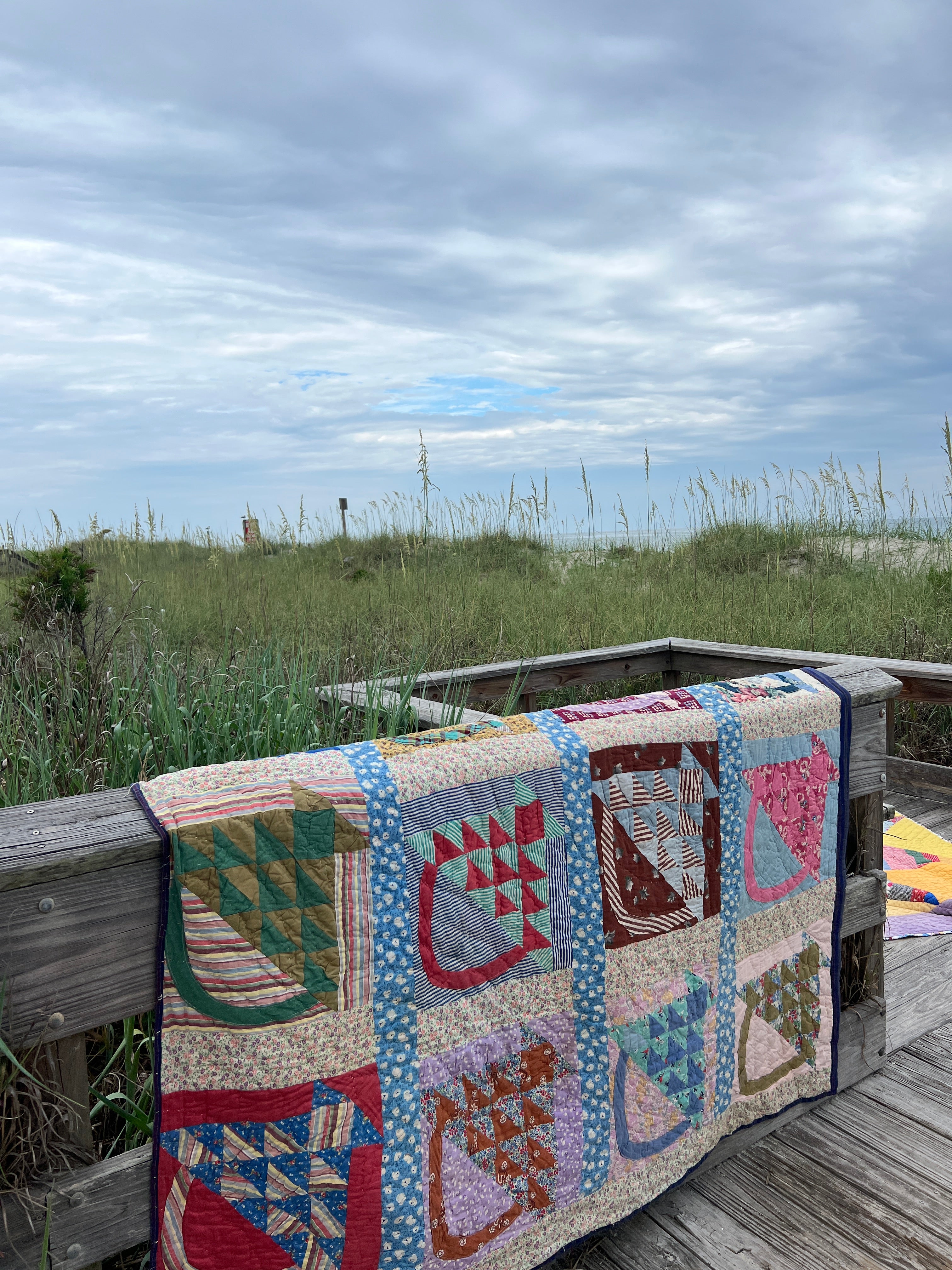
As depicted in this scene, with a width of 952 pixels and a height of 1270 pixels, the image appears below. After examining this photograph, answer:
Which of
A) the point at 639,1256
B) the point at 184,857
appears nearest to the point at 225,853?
the point at 184,857

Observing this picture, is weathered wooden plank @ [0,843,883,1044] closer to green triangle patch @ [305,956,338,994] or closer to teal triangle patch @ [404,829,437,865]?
green triangle patch @ [305,956,338,994]

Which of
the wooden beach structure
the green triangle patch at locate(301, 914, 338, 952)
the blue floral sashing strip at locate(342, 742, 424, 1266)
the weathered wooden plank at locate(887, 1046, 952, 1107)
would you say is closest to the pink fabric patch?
the wooden beach structure

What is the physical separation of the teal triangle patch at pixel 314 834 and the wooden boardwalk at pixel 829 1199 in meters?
0.88

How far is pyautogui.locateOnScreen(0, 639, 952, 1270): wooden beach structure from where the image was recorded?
1007 millimetres

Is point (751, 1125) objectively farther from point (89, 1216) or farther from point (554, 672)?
point (554, 672)

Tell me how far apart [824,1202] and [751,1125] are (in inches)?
6.5

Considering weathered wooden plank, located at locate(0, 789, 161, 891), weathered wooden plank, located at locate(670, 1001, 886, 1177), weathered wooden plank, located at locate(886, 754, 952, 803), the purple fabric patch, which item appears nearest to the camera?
weathered wooden plank, located at locate(0, 789, 161, 891)

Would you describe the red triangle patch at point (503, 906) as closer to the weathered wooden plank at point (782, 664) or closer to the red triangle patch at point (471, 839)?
the red triangle patch at point (471, 839)

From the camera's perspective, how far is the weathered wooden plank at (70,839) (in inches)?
38.4

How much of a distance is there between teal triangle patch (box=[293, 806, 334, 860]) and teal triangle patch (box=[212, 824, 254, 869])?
7cm

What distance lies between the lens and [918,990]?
2201mm

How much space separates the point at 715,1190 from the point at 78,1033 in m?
1.18

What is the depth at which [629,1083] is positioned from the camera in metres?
1.38

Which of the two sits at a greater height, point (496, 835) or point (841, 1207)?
point (496, 835)
